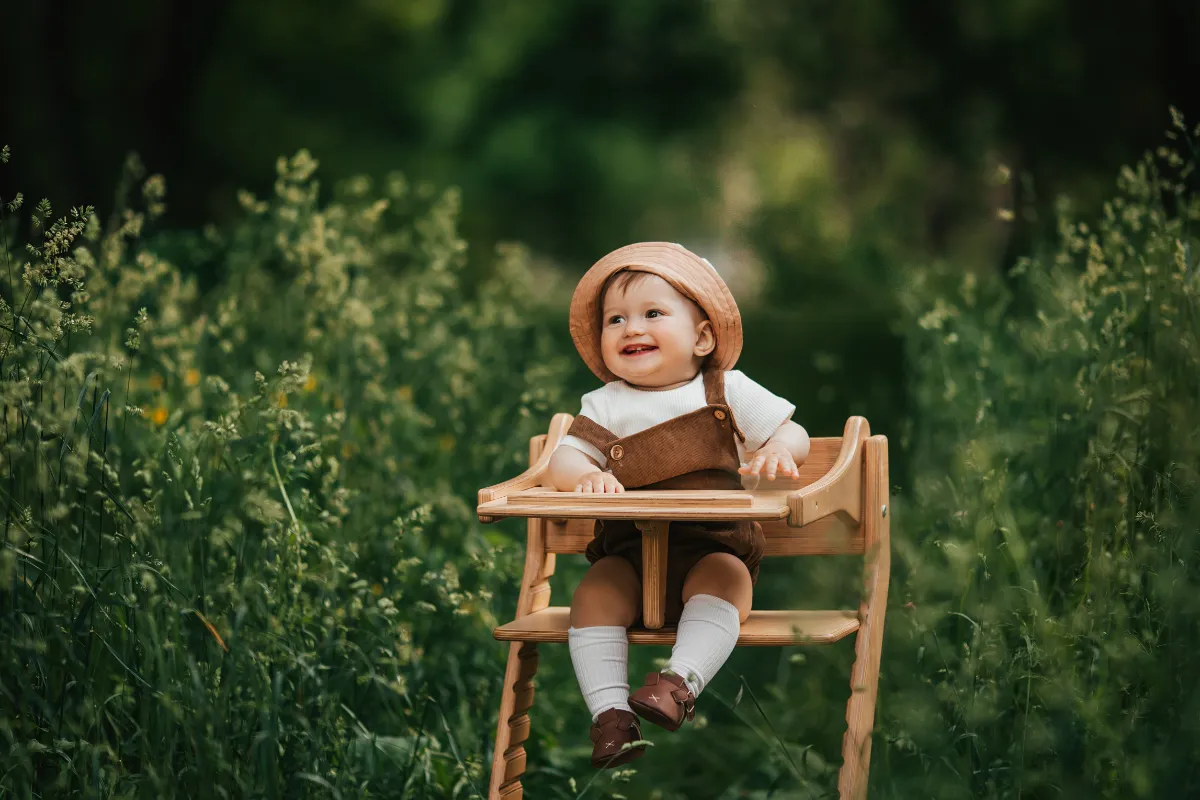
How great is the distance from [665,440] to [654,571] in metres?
0.27

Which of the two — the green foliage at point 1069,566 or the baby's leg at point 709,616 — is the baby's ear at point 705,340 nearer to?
the baby's leg at point 709,616

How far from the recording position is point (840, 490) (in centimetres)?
284

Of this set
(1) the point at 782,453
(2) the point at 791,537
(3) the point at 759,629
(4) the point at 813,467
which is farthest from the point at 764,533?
(3) the point at 759,629

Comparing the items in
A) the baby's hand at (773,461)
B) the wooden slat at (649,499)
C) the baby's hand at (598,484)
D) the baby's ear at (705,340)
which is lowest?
the wooden slat at (649,499)

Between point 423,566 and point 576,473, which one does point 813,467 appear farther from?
point 423,566

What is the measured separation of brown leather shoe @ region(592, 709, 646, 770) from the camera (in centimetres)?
259

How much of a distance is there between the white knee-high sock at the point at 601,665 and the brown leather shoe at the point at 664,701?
0.07 metres

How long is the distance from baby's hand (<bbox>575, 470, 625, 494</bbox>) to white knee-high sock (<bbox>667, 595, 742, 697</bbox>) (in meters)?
0.27

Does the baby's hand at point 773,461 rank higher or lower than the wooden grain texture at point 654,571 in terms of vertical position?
higher

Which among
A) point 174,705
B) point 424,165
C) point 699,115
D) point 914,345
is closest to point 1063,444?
point 914,345

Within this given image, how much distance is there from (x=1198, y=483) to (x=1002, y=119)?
376 inches

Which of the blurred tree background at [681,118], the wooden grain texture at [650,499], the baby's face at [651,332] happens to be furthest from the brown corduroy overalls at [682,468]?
the blurred tree background at [681,118]

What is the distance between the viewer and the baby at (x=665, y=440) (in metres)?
2.73

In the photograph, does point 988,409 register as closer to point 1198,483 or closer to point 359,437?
point 1198,483
